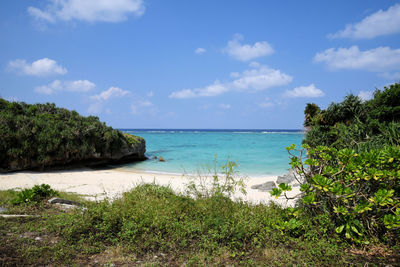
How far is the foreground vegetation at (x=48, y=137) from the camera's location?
13.7 metres

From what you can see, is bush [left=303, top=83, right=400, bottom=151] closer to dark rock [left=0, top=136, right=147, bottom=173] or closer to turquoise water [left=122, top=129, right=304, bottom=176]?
turquoise water [left=122, top=129, right=304, bottom=176]

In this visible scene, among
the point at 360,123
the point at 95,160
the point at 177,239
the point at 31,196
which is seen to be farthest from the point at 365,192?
the point at 95,160

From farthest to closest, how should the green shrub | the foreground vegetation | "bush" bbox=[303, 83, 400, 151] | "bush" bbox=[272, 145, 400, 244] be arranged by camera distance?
the foreground vegetation
the green shrub
"bush" bbox=[303, 83, 400, 151]
"bush" bbox=[272, 145, 400, 244]

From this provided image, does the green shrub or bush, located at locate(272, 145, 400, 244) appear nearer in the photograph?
bush, located at locate(272, 145, 400, 244)

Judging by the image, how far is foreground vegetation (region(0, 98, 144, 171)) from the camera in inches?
539

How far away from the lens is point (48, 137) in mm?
14727

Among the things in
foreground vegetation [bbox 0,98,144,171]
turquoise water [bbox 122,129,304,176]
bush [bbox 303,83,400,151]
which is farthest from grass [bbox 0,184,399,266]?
foreground vegetation [bbox 0,98,144,171]

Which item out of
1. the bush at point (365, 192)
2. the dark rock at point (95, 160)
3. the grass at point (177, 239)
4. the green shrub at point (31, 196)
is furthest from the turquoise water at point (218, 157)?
the green shrub at point (31, 196)

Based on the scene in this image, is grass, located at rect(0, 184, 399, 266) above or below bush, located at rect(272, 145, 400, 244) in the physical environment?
below

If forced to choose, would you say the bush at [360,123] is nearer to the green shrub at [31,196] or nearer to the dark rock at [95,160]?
the green shrub at [31,196]

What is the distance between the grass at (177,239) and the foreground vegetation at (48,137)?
10426mm

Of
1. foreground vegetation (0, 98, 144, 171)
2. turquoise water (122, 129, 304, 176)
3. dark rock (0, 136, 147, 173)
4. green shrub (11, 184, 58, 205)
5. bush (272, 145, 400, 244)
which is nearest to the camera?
bush (272, 145, 400, 244)

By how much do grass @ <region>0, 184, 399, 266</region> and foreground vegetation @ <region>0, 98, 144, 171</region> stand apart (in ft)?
34.2

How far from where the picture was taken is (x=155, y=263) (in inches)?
152
